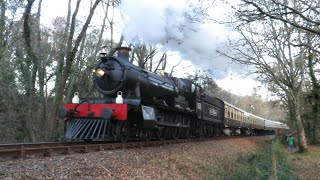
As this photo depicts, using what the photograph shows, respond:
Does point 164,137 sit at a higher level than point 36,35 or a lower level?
lower

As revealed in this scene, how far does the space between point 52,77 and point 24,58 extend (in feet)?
16.1

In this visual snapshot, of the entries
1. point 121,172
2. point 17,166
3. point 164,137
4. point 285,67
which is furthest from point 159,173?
point 285,67

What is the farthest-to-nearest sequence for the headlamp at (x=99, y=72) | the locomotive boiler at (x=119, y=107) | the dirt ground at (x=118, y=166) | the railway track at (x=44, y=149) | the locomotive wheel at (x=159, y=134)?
the locomotive wheel at (x=159, y=134) → the headlamp at (x=99, y=72) → the locomotive boiler at (x=119, y=107) → the railway track at (x=44, y=149) → the dirt ground at (x=118, y=166)

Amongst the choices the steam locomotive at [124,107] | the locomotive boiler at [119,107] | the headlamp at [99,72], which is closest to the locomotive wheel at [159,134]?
the steam locomotive at [124,107]

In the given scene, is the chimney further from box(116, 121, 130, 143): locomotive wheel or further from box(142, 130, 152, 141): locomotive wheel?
box(142, 130, 152, 141): locomotive wheel

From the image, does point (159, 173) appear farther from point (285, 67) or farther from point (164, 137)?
point (285, 67)

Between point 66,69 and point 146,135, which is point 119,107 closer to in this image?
point 146,135

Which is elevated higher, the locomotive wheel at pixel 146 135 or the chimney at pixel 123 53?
the chimney at pixel 123 53

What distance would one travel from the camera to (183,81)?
66.8 ft

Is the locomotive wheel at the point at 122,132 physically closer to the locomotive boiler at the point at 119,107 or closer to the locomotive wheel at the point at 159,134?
the locomotive boiler at the point at 119,107

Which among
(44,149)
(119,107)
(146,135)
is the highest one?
(119,107)

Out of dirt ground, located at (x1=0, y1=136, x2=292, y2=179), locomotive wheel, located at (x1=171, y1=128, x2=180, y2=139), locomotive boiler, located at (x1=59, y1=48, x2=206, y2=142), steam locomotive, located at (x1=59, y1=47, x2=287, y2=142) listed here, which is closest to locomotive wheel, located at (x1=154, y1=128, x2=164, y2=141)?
steam locomotive, located at (x1=59, y1=47, x2=287, y2=142)

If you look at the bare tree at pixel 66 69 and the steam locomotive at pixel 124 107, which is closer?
the steam locomotive at pixel 124 107

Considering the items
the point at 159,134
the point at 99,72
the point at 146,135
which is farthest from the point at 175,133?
the point at 99,72
